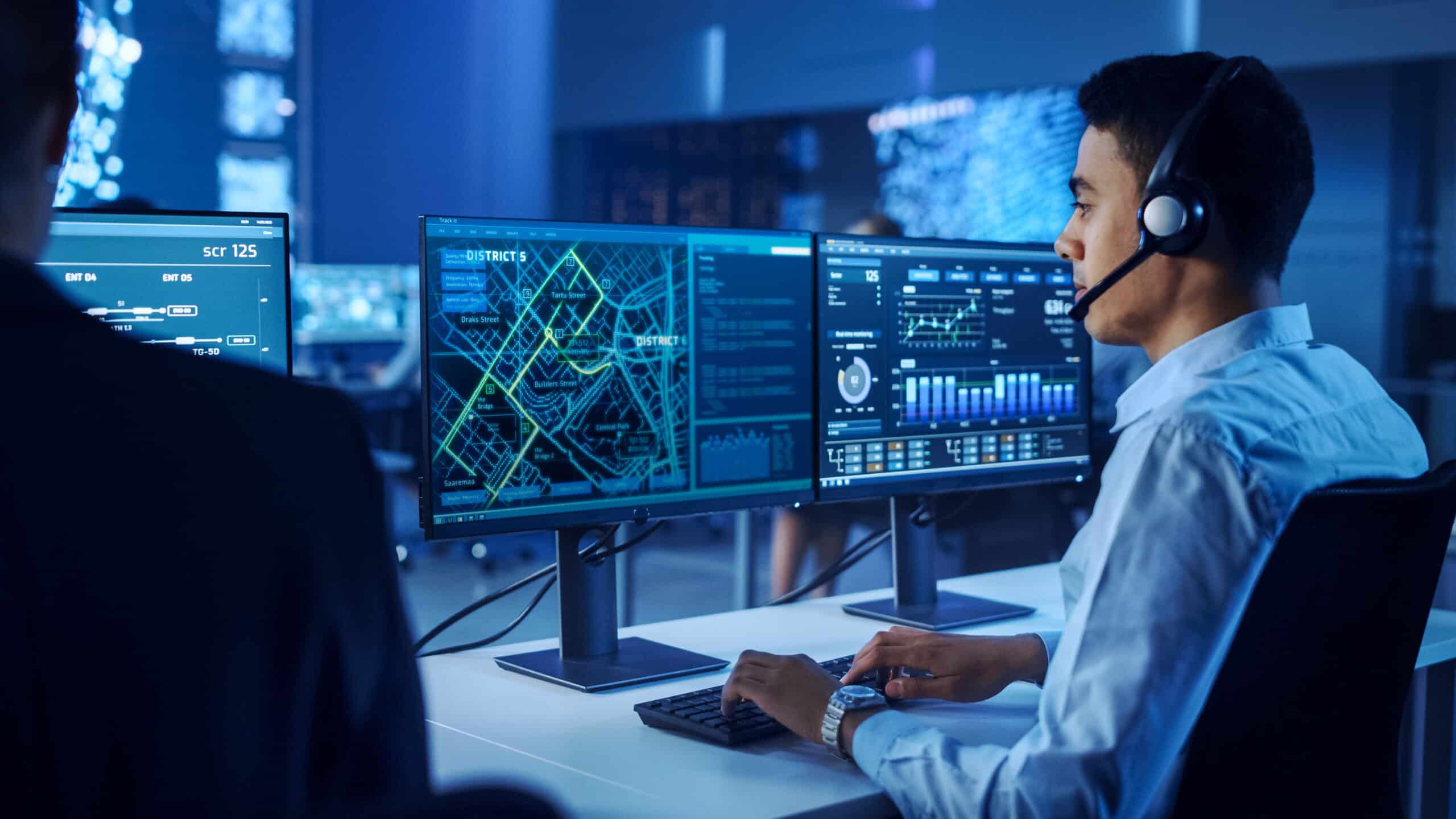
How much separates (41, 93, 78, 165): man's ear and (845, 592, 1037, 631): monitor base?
1.45 metres

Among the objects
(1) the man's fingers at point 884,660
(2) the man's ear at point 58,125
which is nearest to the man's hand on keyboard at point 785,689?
(1) the man's fingers at point 884,660

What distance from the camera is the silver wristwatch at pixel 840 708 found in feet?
4.22

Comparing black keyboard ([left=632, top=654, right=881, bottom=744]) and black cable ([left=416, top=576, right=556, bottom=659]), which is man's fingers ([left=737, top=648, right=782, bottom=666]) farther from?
black cable ([left=416, top=576, right=556, bottom=659])

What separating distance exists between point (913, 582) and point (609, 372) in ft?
2.23

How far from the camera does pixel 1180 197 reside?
1.25 metres

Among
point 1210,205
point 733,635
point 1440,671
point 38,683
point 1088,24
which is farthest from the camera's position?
point 1088,24

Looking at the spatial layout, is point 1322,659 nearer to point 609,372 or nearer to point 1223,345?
point 1223,345

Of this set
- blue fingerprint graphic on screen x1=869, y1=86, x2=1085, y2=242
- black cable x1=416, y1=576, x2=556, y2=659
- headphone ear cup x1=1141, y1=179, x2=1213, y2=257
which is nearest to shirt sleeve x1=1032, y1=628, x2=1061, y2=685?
headphone ear cup x1=1141, y1=179, x2=1213, y2=257

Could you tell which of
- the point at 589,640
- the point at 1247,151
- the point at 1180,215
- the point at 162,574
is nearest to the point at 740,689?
the point at 589,640

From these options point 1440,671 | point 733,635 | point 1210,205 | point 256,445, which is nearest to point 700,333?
point 733,635

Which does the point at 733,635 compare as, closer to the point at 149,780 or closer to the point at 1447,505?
the point at 1447,505

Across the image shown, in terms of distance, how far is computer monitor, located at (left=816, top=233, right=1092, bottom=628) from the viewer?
1.86 meters

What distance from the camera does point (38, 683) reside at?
545 millimetres

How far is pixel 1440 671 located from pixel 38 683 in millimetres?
2060
